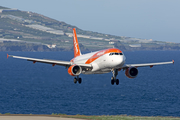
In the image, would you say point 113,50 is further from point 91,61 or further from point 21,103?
point 21,103

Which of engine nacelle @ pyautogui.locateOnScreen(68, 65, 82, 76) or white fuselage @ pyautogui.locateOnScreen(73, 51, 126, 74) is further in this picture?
engine nacelle @ pyautogui.locateOnScreen(68, 65, 82, 76)

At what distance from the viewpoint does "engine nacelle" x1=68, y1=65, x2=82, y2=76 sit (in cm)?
6161

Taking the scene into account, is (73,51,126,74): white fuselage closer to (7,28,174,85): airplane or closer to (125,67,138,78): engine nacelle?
(7,28,174,85): airplane

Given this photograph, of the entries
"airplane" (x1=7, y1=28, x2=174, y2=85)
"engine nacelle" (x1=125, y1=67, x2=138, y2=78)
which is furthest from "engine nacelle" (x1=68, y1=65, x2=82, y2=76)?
"engine nacelle" (x1=125, y1=67, x2=138, y2=78)

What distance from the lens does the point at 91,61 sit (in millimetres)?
63281

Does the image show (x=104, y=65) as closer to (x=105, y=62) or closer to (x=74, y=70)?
(x=105, y=62)

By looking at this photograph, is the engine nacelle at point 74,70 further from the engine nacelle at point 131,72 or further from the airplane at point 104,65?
the engine nacelle at point 131,72

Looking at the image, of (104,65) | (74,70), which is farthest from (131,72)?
(74,70)

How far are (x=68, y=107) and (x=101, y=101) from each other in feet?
79.4

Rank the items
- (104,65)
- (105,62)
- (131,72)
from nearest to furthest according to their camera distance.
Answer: (105,62) → (104,65) → (131,72)

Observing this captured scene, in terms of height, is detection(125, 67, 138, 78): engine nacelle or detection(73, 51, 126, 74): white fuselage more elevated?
detection(73, 51, 126, 74): white fuselage

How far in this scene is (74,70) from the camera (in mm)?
62094

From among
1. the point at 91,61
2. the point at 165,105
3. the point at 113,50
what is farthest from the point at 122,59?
the point at 165,105

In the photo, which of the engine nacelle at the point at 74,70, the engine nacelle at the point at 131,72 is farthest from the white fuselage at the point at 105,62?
the engine nacelle at the point at 131,72
